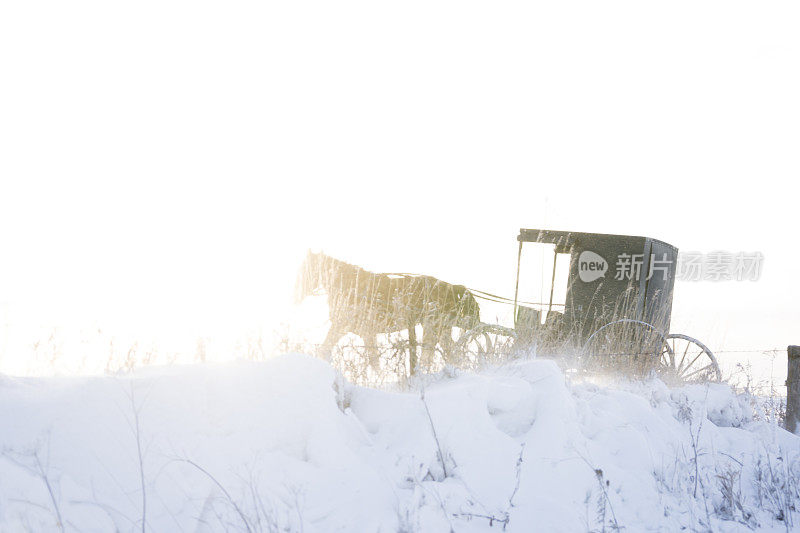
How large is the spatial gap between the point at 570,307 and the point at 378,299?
2967mm

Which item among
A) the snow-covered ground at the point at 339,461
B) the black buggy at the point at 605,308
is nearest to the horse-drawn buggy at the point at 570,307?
the black buggy at the point at 605,308

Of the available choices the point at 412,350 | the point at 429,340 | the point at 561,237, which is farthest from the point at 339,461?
the point at 561,237

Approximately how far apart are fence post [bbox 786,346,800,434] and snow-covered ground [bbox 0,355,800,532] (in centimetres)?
221

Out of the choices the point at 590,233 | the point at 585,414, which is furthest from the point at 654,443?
the point at 590,233

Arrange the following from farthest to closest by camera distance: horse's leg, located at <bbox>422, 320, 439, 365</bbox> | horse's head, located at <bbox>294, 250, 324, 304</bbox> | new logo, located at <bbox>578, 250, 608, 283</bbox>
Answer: new logo, located at <bbox>578, 250, 608, 283</bbox>
horse's head, located at <bbox>294, 250, 324, 304</bbox>
horse's leg, located at <bbox>422, 320, 439, 365</bbox>

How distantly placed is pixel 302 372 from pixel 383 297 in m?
4.79

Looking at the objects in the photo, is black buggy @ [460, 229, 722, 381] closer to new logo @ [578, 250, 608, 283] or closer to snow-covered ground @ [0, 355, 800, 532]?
new logo @ [578, 250, 608, 283]

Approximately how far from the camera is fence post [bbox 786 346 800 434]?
5.79m

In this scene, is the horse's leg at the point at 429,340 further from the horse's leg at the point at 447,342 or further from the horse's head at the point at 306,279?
the horse's head at the point at 306,279

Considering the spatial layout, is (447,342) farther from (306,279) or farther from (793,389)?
(793,389)

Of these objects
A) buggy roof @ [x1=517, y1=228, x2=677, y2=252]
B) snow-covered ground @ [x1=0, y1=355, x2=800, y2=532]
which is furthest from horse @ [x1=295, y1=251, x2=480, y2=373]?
snow-covered ground @ [x1=0, y1=355, x2=800, y2=532]

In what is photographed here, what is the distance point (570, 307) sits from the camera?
853cm

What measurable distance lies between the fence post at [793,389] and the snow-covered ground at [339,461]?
221cm

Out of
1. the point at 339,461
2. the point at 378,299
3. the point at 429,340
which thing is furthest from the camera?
the point at 378,299
